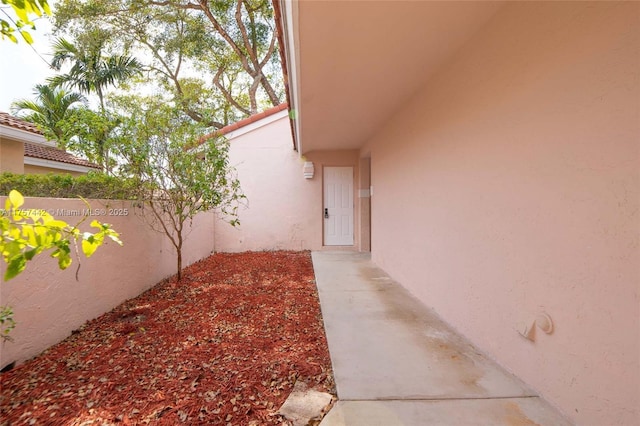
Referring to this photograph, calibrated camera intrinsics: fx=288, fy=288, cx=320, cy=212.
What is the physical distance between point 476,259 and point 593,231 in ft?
3.69

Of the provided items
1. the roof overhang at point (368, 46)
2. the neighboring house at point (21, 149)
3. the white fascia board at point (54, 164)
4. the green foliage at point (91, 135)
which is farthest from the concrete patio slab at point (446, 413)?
the white fascia board at point (54, 164)

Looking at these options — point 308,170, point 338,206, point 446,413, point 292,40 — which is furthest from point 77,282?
point 338,206

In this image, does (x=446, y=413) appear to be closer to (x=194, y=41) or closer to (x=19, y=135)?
(x=19, y=135)

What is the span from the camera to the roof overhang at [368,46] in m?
2.37

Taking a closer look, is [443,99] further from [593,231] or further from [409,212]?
[593,231]

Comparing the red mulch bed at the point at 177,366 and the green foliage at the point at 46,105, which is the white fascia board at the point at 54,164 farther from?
the red mulch bed at the point at 177,366

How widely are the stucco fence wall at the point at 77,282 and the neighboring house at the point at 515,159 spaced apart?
288 cm

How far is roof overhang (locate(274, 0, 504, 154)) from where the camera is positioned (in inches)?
93.2

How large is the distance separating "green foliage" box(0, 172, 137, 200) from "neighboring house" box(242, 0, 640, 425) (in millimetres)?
2714

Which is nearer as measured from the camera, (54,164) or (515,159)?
(515,159)

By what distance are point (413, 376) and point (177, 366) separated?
1938 millimetres

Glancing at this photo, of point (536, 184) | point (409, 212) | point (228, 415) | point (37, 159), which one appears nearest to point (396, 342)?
point (228, 415)

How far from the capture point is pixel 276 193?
322 inches

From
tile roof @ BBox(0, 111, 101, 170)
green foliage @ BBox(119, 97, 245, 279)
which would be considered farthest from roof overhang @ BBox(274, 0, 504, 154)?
tile roof @ BBox(0, 111, 101, 170)
